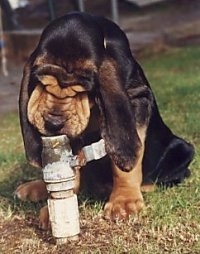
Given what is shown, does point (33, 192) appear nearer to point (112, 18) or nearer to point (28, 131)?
point (28, 131)

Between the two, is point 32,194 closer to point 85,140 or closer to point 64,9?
point 85,140

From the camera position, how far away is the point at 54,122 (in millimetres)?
3871

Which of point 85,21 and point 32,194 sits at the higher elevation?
point 85,21

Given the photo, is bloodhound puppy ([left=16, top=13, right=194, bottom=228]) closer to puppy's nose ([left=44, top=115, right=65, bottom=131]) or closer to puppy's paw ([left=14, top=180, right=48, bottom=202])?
puppy's nose ([left=44, top=115, right=65, bottom=131])

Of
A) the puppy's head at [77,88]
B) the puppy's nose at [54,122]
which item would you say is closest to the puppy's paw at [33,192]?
the puppy's head at [77,88]

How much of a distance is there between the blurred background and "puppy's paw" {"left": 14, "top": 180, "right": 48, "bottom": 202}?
477cm

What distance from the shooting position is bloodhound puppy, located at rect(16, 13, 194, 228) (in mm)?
3916

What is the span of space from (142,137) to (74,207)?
0.74m

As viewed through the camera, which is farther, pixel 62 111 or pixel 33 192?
pixel 33 192

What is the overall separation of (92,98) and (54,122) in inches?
11.1

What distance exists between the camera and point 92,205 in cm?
455

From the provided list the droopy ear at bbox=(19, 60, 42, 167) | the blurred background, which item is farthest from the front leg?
the blurred background

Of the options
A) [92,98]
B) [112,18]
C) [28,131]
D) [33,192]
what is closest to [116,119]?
[92,98]

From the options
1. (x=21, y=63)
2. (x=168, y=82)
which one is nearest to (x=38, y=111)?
(x=168, y=82)
